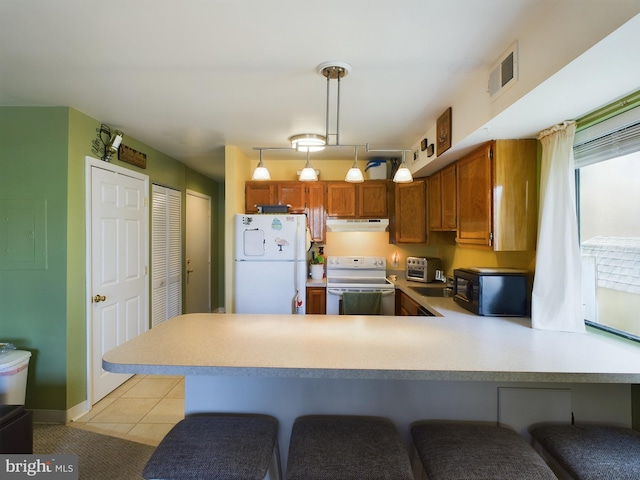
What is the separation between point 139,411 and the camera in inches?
105

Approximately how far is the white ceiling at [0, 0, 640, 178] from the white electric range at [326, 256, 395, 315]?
5.75ft

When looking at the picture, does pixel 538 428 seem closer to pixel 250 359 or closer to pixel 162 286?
pixel 250 359

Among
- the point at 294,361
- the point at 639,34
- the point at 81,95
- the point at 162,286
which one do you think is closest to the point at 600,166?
the point at 639,34

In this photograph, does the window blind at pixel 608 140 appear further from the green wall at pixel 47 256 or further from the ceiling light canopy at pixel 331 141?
the green wall at pixel 47 256

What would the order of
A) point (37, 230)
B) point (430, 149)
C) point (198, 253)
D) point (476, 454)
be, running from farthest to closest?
point (198, 253) < point (430, 149) < point (37, 230) < point (476, 454)

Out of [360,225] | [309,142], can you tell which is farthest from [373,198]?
[309,142]

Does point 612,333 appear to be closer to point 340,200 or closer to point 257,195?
point 340,200

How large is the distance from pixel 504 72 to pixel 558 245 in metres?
1.01

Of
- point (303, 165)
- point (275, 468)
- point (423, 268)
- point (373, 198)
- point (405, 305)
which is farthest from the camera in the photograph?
point (303, 165)

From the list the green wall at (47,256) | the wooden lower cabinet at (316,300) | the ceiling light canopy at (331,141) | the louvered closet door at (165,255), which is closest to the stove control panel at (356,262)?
the wooden lower cabinet at (316,300)

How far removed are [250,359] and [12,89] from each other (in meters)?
2.48

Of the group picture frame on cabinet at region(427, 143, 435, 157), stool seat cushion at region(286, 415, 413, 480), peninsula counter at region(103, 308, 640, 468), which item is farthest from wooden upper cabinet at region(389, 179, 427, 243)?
stool seat cushion at region(286, 415, 413, 480)

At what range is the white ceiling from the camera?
4.54ft

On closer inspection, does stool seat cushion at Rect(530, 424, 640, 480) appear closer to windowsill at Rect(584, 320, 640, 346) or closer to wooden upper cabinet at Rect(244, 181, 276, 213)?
windowsill at Rect(584, 320, 640, 346)
